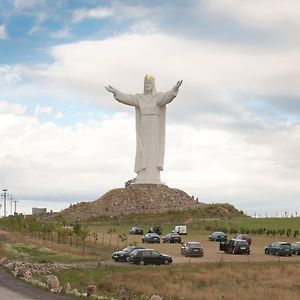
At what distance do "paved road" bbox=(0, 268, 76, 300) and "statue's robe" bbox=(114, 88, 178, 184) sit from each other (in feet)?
281

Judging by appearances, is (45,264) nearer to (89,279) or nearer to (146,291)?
(89,279)

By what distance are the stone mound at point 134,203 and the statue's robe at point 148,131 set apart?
9.59 feet

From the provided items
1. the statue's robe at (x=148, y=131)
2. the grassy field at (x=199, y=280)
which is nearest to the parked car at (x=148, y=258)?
the grassy field at (x=199, y=280)

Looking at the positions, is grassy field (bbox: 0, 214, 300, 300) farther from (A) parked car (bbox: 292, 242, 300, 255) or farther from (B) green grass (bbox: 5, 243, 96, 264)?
(A) parked car (bbox: 292, 242, 300, 255)

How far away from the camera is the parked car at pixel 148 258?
5038 centimetres

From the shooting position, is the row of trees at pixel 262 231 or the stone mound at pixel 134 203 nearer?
the row of trees at pixel 262 231

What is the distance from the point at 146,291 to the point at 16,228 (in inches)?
2445

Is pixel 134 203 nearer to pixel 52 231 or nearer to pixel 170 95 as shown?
pixel 170 95

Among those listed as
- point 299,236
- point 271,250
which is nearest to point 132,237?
point 299,236

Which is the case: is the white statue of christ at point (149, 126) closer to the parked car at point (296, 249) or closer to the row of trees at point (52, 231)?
the row of trees at point (52, 231)

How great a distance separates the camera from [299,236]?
257ft

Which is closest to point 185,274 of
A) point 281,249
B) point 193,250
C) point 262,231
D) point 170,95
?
point 193,250

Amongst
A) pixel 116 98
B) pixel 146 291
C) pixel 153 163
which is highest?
pixel 116 98

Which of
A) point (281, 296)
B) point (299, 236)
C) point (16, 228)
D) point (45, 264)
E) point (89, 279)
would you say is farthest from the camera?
point (16, 228)
